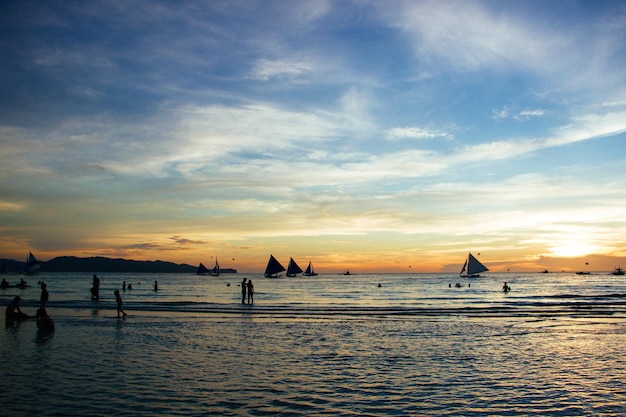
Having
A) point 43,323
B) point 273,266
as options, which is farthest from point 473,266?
point 43,323

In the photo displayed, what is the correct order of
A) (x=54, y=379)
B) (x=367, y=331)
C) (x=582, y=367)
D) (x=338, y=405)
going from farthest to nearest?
(x=367, y=331) → (x=582, y=367) → (x=54, y=379) → (x=338, y=405)

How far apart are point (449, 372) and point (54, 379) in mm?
11637

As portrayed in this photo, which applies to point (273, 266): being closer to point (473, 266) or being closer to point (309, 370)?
point (473, 266)

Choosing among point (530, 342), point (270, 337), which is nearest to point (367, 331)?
point (270, 337)

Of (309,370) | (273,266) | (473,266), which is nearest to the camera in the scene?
(309,370)

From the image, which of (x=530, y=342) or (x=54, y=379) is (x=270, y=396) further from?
(x=530, y=342)

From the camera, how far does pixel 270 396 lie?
1220 cm

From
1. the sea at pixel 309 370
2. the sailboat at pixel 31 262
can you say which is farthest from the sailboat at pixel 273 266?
the sea at pixel 309 370

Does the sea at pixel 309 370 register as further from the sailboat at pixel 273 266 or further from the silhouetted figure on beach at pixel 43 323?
the sailboat at pixel 273 266

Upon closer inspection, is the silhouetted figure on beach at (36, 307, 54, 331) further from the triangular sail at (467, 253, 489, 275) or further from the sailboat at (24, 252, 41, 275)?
the sailboat at (24, 252, 41, 275)

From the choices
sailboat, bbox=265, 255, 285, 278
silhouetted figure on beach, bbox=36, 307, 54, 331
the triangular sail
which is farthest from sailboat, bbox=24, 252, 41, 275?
silhouetted figure on beach, bbox=36, 307, 54, 331

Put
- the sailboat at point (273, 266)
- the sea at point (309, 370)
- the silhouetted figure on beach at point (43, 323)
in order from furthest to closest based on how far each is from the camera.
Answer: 1. the sailboat at point (273, 266)
2. the silhouetted figure on beach at point (43, 323)
3. the sea at point (309, 370)

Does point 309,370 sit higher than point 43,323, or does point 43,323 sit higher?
point 43,323

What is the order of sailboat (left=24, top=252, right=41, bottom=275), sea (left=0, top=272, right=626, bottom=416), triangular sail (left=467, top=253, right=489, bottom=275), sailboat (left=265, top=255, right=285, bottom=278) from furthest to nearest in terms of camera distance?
sailboat (left=265, top=255, right=285, bottom=278) < sailboat (left=24, top=252, right=41, bottom=275) < triangular sail (left=467, top=253, right=489, bottom=275) < sea (left=0, top=272, right=626, bottom=416)
